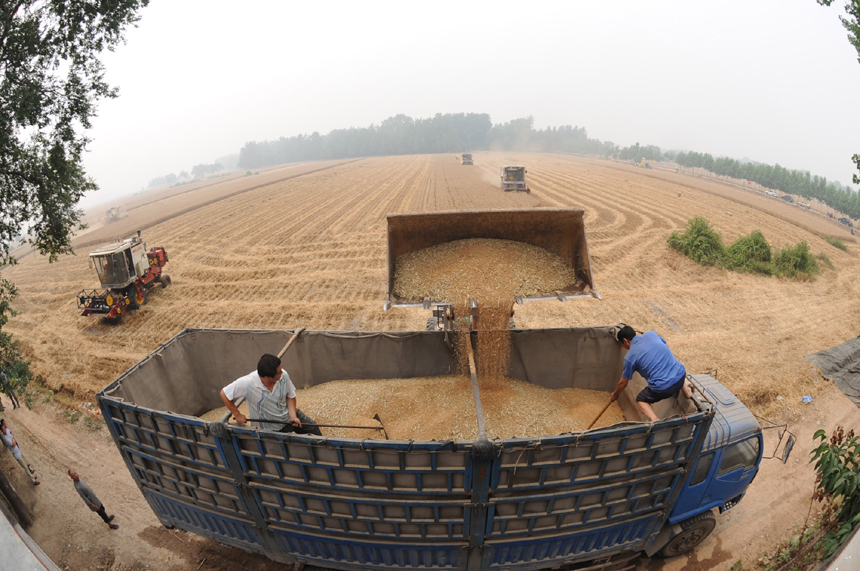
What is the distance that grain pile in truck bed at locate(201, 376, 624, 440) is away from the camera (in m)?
4.83

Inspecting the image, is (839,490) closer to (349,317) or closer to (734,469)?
(734,469)

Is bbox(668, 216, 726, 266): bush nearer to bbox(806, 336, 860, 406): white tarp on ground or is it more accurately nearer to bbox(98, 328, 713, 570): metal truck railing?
bbox(806, 336, 860, 406): white tarp on ground

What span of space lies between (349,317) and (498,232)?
5361mm

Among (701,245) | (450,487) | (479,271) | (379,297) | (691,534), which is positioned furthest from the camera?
(701,245)

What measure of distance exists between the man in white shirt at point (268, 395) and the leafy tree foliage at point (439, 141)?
308ft

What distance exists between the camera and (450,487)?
3.38 metres

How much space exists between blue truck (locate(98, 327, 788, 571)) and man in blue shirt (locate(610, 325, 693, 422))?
0.21m

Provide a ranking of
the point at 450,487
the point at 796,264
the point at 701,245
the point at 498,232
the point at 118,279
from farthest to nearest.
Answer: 1. the point at 701,245
2. the point at 796,264
3. the point at 118,279
4. the point at 498,232
5. the point at 450,487

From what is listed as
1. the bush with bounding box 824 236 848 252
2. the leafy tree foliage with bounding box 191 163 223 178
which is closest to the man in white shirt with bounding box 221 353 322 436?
the bush with bounding box 824 236 848 252

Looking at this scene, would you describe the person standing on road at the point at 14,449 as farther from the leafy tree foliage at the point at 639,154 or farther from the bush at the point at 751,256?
the leafy tree foliage at the point at 639,154

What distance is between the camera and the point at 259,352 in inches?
227

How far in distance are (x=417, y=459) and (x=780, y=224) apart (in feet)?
86.9

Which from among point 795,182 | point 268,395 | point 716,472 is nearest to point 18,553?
point 268,395

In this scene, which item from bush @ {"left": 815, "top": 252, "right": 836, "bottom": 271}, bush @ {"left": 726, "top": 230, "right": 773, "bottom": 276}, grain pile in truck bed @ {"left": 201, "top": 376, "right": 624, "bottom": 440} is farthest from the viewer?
bush @ {"left": 815, "top": 252, "right": 836, "bottom": 271}
